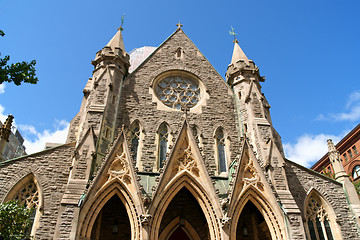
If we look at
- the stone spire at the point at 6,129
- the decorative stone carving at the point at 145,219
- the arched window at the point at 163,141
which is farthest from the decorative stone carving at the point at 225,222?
the stone spire at the point at 6,129

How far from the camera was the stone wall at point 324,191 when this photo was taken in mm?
12320

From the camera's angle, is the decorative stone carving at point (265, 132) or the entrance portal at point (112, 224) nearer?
the entrance portal at point (112, 224)

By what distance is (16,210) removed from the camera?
8836 millimetres

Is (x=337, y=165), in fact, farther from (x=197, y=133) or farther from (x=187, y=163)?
(x=187, y=163)

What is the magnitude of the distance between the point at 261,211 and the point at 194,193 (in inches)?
101

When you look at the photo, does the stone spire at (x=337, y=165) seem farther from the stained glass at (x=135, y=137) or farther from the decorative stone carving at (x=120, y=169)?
the decorative stone carving at (x=120, y=169)

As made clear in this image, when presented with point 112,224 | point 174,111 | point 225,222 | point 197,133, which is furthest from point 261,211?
point 174,111

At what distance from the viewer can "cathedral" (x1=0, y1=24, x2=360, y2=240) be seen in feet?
33.8

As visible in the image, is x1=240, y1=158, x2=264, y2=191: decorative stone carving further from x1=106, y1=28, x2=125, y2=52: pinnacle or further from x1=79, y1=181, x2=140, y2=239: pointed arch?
x1=106, y1=28, x2=125, y2=52: pinnacle

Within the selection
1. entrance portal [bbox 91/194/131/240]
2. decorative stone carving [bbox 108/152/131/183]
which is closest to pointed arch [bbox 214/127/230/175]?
decorative stone carving [bbox 108/152/131/183]

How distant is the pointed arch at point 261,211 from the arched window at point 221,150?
253 centimetres

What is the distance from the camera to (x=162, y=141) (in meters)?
14.1

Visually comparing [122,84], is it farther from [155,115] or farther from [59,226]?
[59,226]

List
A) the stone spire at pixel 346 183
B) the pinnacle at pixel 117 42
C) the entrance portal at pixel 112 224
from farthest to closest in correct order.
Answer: the pinnacle at pixel 117 42 → the stone spire at pixel 346 183 → the entrance portal at pixel 112 224
